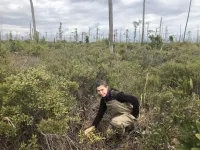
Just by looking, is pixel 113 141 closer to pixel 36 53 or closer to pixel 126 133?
pixel 126 133

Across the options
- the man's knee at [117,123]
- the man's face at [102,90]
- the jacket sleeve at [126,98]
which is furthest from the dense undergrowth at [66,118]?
the man's face at [102,90]

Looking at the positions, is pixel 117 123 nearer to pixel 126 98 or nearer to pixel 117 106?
pixel 117 106

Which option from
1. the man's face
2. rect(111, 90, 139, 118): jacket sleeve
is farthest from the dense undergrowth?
the man's face

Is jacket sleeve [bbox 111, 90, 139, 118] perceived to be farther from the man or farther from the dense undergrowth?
the dense undergrowth

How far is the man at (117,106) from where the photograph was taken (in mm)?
3719

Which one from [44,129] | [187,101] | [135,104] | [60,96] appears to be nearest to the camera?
[44,129]

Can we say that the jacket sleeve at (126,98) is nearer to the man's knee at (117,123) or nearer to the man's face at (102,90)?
the man's face at (102,90)

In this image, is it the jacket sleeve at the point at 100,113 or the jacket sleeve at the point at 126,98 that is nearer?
the jacket sleeve at the point at 126,98

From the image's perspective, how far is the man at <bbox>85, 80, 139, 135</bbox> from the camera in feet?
12.2

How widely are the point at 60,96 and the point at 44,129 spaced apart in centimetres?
69

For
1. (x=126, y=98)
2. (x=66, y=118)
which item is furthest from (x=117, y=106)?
(x=66, y=118)

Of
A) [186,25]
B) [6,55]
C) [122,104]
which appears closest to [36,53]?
[6,55]

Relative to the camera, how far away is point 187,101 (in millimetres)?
3143

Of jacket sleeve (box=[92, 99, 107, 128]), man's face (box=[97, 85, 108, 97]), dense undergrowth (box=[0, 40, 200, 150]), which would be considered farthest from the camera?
jacket sleeve (box=[92, 99, 107, 128])
